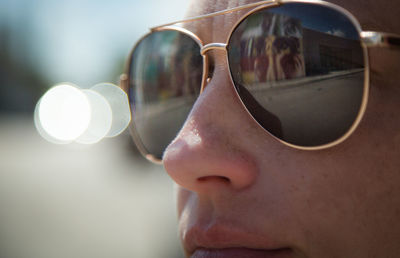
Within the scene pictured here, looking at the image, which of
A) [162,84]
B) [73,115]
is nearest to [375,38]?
[162,84]

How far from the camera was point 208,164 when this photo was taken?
119cm

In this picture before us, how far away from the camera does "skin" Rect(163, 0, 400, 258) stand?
3.52 feet

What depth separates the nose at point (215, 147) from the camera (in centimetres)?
117

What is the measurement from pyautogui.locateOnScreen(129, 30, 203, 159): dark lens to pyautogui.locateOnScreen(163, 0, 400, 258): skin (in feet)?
1.13

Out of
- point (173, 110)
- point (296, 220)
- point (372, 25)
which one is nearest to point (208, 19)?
point (173, 110)

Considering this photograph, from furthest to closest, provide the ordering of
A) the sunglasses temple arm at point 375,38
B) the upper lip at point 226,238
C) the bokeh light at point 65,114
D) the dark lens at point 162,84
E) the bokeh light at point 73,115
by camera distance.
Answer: the bokeh light at point 65,114
the bokeh light at point 73,115
the dark lens at point 162,84
the upper lip at point 226,238
the sunglasses temple arm at point 375,38

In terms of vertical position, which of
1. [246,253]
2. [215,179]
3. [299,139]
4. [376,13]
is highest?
[376,13]

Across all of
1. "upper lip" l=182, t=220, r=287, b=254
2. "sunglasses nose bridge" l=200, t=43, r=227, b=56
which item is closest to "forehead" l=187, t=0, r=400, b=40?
"sunglasses nose bridge" l=200, t=43, r=227, b=56

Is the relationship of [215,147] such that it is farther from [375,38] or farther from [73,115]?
[73,115]

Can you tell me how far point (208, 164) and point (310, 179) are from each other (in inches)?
11.2

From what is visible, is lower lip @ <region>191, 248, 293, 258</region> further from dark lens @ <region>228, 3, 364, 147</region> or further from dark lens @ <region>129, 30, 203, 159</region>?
dark lens @ <region>129, 30, 203, 159</region>

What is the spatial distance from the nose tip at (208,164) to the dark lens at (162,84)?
1.00 feet

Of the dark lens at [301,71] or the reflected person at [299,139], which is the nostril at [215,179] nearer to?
the reflected person at [299,139]

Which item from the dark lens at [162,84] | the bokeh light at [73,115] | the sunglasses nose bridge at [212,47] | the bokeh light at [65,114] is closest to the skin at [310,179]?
the sunglasses nose bridge at [212,47]
